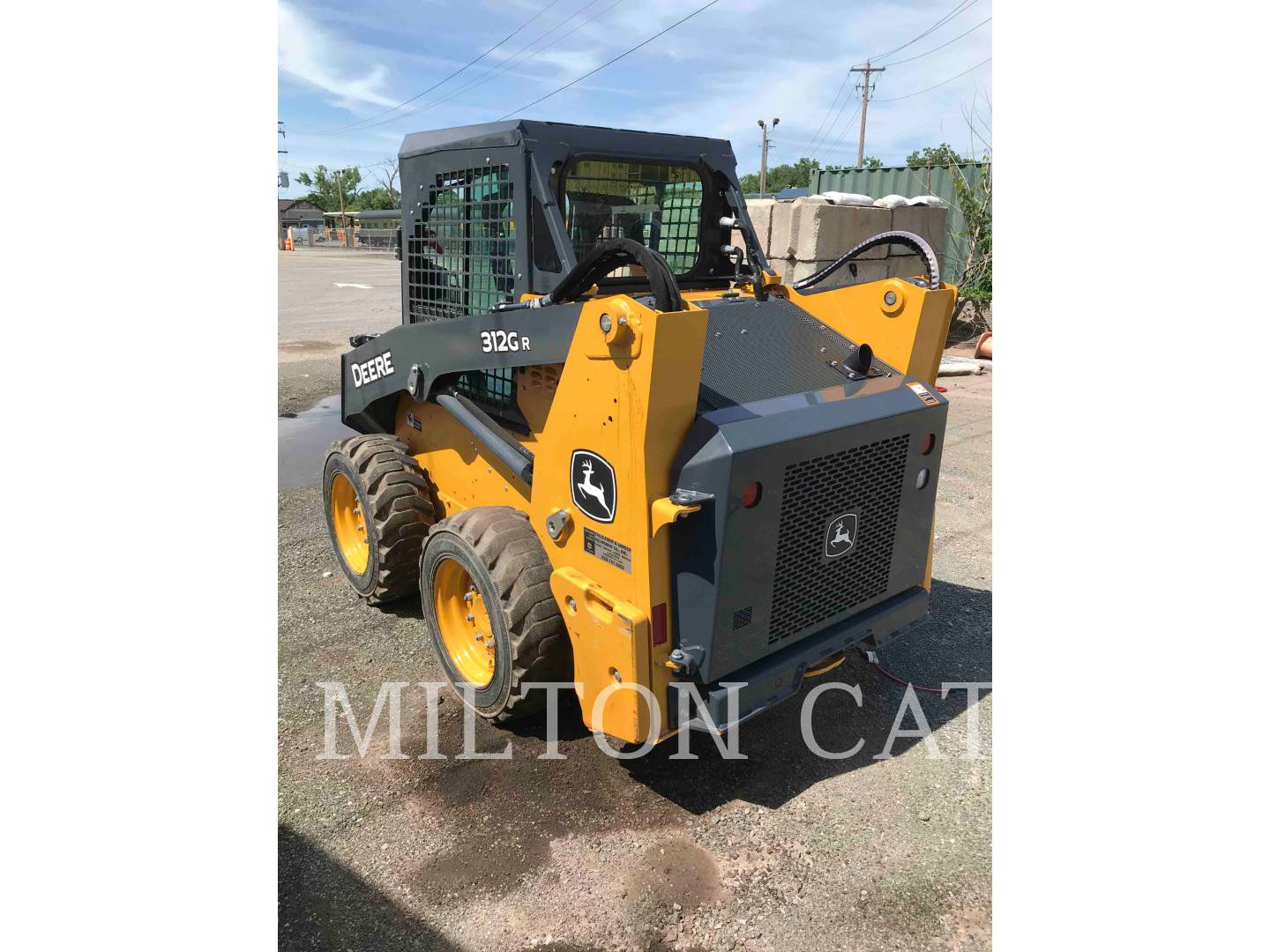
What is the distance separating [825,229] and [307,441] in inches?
266

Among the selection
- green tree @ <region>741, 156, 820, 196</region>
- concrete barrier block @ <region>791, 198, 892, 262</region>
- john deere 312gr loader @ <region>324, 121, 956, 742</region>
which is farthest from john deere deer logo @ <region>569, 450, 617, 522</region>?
green tree @ <region>741, 156, 820, 196</region>

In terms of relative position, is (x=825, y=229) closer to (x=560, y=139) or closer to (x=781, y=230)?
(x=781, y=230)

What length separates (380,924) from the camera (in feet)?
9.01

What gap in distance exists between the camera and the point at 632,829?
125 inches

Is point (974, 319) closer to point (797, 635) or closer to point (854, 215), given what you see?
point (854, 215)

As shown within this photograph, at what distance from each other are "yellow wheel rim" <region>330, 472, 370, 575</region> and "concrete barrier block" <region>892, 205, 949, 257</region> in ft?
31.6

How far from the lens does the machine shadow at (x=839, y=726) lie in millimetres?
3449

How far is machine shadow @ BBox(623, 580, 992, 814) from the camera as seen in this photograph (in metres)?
3.45

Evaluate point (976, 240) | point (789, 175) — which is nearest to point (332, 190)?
point (789, 175)

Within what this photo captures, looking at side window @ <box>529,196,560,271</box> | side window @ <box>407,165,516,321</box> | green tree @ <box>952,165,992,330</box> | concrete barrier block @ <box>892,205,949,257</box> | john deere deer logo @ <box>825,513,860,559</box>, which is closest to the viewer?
john deere deer logo @ <box>825,513,860,559</box>

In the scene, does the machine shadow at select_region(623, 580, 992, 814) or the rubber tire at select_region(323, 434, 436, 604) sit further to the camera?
the rubber tire at select_region(323, 434, 436, 604)

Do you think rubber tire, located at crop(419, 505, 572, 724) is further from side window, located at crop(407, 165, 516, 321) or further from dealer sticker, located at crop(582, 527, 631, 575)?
side window, located at crop(407, 165, 516, 321)

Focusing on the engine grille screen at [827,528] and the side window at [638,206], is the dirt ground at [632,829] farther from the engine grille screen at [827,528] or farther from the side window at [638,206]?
the side window at [638,206]

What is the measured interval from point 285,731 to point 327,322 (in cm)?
1417
